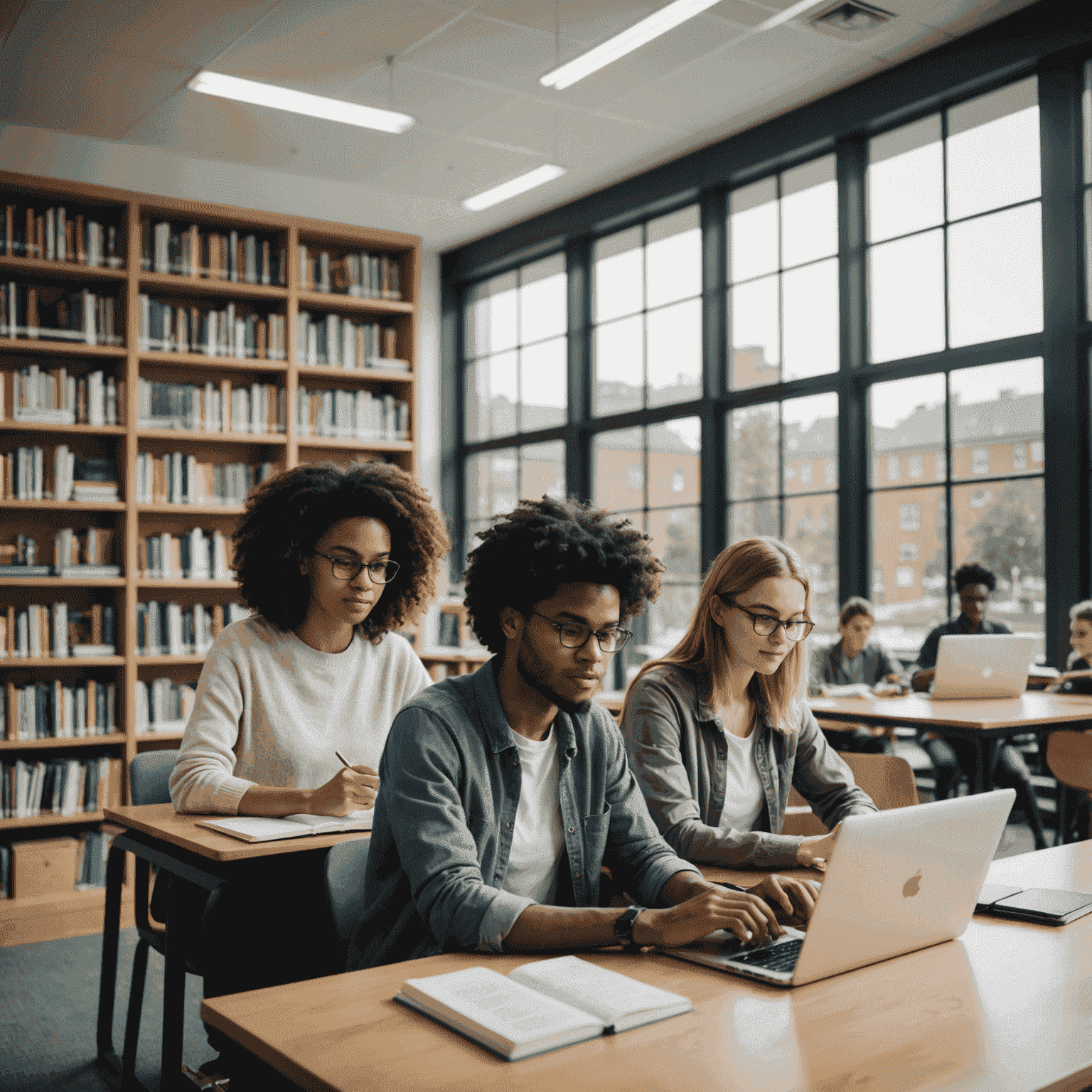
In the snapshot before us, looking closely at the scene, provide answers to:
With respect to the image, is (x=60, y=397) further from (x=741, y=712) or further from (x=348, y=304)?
(x=741, y=712)

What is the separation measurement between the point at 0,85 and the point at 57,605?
8.38ft

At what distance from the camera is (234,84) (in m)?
4.36

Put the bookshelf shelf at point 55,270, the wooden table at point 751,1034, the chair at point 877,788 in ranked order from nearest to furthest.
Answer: the wooden table at point 751,1034
the chair at point 877,788
the bookshelf shelf at point 55,270

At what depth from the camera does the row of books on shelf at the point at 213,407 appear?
5.00 meters

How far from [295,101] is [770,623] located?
3.26 meters

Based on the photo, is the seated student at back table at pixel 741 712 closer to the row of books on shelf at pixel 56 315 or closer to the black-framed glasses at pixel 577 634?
the black-framed glasses at pixel 577 634

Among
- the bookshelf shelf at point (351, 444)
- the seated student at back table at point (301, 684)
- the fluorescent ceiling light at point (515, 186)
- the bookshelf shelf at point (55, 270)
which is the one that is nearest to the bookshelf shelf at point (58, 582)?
the bookshelf shelf at point (351, 444)

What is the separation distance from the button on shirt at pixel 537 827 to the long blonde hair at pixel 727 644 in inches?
20.2

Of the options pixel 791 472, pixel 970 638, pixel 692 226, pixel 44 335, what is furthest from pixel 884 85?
pixel 44 335

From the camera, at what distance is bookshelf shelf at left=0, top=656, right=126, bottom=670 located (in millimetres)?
4562

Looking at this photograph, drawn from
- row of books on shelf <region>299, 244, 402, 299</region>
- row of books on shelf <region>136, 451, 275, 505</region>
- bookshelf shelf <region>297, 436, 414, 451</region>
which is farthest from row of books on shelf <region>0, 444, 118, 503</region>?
row of books on shelf <region>299, 244, 402, 299</region>

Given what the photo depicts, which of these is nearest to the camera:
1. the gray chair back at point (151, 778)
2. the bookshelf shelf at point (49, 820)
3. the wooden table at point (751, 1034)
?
the wooden table at point (751, 1034)

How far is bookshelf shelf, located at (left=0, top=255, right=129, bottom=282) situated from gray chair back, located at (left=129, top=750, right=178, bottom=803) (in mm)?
2754

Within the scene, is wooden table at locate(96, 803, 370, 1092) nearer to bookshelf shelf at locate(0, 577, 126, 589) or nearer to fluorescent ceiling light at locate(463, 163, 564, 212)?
bookshelf shelf at locate(0, 577, 126, 589)
